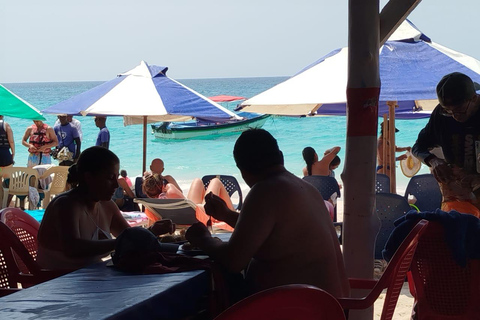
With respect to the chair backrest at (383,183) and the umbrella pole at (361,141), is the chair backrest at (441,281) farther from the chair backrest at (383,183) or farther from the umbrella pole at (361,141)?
the chair backrest at (383,183)

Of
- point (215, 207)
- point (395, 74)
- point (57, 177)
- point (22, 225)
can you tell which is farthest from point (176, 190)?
point (215, 207)

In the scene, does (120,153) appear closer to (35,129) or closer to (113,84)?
(35,129)

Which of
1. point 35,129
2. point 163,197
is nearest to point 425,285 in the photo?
point 163,197

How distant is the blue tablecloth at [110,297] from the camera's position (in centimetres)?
220

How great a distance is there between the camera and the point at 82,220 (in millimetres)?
3566

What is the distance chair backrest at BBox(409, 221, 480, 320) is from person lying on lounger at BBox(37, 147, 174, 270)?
4.30 feet

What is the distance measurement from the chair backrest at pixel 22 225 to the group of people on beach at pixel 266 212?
412 millimetres

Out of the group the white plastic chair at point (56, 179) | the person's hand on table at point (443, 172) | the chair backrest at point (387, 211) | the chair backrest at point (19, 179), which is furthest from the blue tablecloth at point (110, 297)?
the chair backrest at point (19, 179)

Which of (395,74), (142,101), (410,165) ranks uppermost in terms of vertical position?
(395,74)

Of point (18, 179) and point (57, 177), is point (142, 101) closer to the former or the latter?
point (57, 177)

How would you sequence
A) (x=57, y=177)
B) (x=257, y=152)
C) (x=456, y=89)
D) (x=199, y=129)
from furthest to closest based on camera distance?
1. (x=199, y=129)
2. (x=57, y=177)
3. (x=456, y=89)
4. (x=257, y=152)

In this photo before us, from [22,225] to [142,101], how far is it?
495 cm

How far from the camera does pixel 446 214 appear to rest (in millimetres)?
3096

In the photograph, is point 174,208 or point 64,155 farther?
point 64,155
